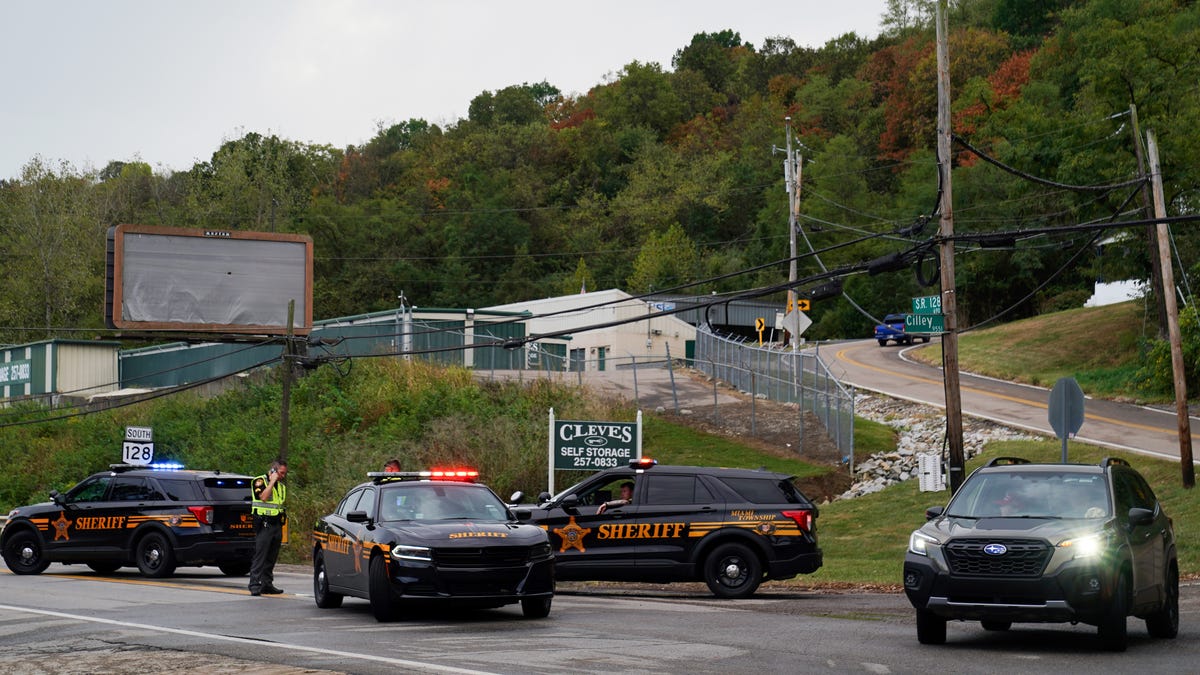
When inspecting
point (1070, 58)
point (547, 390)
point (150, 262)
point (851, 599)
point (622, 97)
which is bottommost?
point (851, 599)

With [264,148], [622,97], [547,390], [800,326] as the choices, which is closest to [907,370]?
→ [800,326]

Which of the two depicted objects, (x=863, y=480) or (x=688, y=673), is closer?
(x=688, y=673)

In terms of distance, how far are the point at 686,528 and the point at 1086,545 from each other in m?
7.44

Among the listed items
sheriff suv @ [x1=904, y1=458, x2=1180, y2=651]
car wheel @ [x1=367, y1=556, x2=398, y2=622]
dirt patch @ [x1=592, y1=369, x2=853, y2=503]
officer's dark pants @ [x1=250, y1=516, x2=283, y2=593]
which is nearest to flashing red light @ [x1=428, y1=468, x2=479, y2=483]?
car wheel @ [x1=367, y1=556, x2=398, y2=622]

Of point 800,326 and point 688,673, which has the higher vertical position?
point 800,326

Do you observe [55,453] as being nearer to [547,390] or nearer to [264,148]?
[547,390]

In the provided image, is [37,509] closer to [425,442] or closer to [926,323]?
[425,442]

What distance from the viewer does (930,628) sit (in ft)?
40.0

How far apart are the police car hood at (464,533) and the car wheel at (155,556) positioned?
8.46m

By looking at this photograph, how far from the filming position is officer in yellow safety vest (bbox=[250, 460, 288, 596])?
18125 mm

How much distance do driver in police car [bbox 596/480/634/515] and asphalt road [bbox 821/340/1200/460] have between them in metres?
18.0

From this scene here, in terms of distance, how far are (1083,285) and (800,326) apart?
1513 inches

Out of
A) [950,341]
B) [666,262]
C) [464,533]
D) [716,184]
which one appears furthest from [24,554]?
[716,184]

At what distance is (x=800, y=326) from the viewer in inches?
1718
